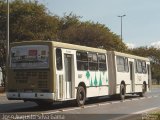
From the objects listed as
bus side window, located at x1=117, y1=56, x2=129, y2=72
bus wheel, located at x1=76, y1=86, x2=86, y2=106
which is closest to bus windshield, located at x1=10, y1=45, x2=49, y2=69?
bus wheel, located at x1=76, y1=86, x2=86, y2=106

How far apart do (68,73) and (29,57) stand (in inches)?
83.0

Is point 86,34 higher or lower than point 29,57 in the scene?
higher

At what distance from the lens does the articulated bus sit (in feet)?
68.1

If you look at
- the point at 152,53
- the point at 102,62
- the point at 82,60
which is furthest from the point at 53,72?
the point at 152,53

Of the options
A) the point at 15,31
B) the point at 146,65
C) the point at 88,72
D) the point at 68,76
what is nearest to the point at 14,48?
the point at 68,76

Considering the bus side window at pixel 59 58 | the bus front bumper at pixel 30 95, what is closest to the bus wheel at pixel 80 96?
the bus side window at pixel 59 58

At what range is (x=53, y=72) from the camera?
20656mm

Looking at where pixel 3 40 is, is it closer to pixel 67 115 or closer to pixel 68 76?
pixel 68 76

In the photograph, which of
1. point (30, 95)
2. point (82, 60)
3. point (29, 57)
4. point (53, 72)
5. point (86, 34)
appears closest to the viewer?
point (53, 72)

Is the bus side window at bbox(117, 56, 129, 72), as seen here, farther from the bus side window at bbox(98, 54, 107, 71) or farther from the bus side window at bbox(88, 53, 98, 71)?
the bus side window at bbox(88, 53, 98, 71)

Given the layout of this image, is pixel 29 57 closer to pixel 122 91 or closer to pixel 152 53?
pixel 122 91

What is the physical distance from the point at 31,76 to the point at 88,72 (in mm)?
4278

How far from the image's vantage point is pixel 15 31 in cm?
4647

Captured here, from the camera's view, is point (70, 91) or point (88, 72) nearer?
point (70, 91)
